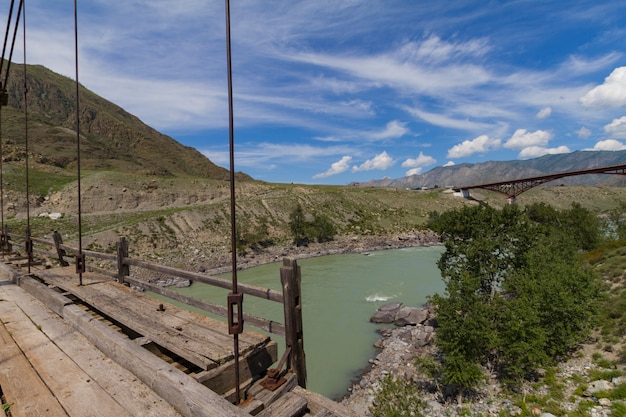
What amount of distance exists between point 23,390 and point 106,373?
767 mm

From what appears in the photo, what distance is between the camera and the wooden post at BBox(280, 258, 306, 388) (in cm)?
414

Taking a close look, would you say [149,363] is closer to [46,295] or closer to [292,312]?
[292,312]

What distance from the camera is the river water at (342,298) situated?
16.4 metres

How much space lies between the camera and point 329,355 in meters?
17.3

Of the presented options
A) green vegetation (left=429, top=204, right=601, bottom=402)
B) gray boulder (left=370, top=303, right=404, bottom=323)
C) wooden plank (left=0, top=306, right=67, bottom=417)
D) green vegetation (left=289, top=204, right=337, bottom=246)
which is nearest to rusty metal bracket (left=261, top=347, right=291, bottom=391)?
wooden plank (left=0, top=306, right=67, bottom=417)

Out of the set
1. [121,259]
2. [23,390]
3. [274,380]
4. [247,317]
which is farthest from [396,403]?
[23,390]

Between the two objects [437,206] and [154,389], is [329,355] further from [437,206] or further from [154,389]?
[437,206]

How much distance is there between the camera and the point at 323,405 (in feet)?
11.1

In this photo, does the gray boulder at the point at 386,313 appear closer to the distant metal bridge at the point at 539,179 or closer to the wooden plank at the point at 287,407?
the wooden plank at the point at 287,407

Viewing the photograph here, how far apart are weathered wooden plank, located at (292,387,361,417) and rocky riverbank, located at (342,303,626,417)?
10745 mm

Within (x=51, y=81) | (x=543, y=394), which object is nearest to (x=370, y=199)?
(x=543, y=394)

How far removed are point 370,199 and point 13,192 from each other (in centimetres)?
7050

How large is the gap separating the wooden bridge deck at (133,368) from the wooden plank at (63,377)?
1cm

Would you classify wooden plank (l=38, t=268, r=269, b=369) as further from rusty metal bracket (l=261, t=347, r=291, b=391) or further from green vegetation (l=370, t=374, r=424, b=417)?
green vegetation (l=370, t=374, r=424, b=417)
